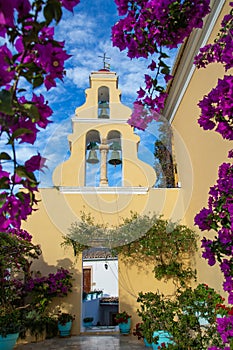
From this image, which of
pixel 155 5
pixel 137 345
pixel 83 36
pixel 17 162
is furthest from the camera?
pixel 137 345

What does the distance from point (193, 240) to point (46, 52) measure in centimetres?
635

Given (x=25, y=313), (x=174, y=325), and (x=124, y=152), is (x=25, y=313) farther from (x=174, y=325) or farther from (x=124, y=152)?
A: (x=124, y=152)

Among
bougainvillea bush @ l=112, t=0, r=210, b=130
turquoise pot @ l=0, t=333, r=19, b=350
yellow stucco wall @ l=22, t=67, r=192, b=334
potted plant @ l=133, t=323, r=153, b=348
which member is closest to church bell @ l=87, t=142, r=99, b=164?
yellow stucco wall @ l=22, t=67, r=192, b=334

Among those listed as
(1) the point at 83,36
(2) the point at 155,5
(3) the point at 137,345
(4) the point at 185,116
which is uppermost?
(4) the point at 185,116

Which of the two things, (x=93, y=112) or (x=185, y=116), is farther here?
(x=93, y=112)

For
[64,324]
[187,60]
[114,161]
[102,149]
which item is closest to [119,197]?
[114,161]

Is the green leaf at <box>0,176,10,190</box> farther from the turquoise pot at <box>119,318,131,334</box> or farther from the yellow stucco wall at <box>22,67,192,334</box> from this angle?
the turquoise pot at <box>119,318,131,334</box>

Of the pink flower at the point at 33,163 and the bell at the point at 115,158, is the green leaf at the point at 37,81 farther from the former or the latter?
the bell at the point at 115,158

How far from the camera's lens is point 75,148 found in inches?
298

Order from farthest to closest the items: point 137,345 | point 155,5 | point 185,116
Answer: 1. point 185,116
2. point 137,345
3. point 155,5

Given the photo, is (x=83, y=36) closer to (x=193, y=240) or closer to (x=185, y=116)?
(x=185, y=116)

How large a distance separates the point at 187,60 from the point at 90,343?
18.7 ft

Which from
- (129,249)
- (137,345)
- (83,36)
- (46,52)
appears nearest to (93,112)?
(129,249)

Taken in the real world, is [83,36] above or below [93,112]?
below
